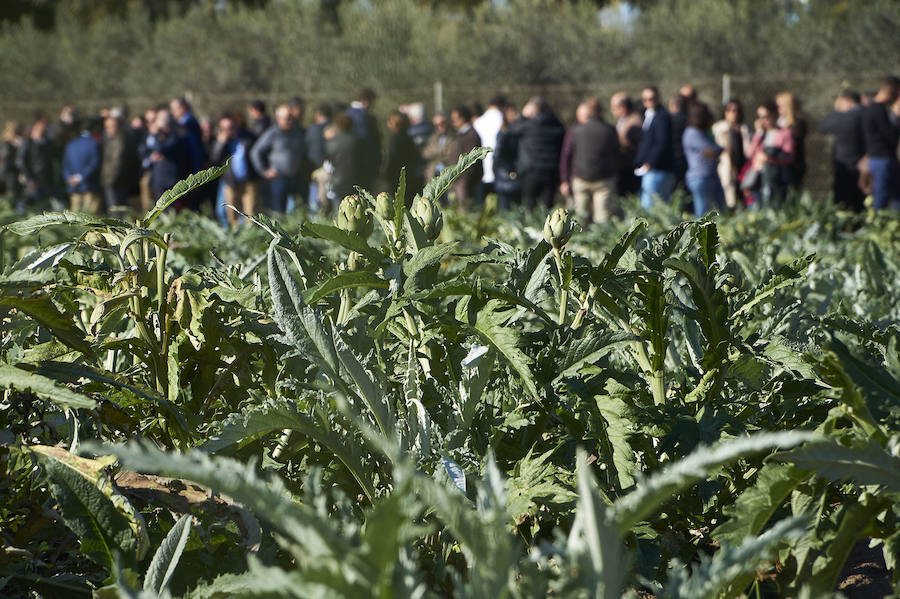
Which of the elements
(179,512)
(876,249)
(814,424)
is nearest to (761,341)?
(814,424)

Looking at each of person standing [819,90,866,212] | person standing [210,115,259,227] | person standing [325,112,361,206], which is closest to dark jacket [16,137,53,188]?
person standing [210,115,259,227]

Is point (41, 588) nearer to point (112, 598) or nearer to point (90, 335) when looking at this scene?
point (112, 598)

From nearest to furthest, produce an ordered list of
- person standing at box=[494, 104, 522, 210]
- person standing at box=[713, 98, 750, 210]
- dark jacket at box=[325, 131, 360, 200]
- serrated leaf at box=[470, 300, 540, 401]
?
serrated leaf at box=[470, 300, 540, 401]
dark jacket at box=[325, 131, 360, 200]
person standing at box=[713, 98, 750, 210]
person standing at box=[494, 104, 522, 210]

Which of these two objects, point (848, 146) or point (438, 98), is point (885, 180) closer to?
point (848, 146)

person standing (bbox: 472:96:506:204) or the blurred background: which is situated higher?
person standing (bbox: 472:96:506:204)

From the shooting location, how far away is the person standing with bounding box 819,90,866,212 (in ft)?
36.5

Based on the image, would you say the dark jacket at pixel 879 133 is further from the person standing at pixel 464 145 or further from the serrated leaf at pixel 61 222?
the serrated leaf at pixel 61 222

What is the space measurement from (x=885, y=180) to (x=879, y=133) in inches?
19.6

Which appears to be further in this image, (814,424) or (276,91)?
(276,91)

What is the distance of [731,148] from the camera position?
12438 mm

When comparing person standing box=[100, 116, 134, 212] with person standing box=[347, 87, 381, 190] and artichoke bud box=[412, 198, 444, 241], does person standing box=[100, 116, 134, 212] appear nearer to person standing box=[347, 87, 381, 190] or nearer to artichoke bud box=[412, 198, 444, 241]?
person standing box=[347, 87, 381, 190]

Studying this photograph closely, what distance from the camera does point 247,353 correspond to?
2.10 m

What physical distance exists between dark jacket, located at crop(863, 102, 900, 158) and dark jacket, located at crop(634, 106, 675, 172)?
196 cm

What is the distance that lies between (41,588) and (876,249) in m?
3.09
